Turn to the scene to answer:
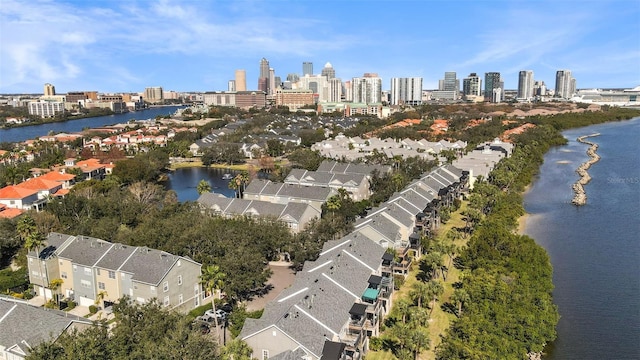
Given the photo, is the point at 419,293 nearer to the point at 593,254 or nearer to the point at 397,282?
the point at 397,282

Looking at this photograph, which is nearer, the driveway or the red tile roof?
the driveway

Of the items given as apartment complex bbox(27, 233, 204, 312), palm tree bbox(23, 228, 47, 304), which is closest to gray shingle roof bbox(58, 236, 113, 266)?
apartment complex bbox(27, 233, 204, 312)

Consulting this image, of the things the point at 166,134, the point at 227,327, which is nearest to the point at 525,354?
the point at 227,327

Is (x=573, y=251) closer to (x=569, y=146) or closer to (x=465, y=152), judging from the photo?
(x=465, y=152)

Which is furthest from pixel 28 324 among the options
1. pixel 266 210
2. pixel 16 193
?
pixel 16 193

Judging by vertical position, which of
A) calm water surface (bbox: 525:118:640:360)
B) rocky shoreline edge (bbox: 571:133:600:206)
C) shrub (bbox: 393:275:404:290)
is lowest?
calm water surface (bbox: 525:118:640:360)

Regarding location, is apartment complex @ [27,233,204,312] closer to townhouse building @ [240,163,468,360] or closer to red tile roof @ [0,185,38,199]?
townhouse building @ [240,163,468,360]
